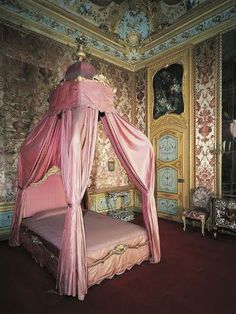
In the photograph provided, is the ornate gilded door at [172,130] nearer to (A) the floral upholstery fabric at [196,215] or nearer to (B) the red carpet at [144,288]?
(A) the floral upholstery fabric at [196,215]

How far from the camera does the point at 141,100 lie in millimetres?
7102

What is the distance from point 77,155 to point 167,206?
4.31 meters

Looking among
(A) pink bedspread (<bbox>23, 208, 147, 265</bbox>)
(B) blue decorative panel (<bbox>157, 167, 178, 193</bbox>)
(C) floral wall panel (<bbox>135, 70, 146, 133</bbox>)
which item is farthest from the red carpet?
(C) floral wall panel (<bbox>135, 70, 146, 133</bbox>)

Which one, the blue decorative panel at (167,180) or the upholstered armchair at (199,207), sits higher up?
the blue decorative panel at (167,180)

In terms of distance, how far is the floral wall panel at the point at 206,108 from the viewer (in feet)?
17.3

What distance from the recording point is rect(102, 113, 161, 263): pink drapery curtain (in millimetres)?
3443

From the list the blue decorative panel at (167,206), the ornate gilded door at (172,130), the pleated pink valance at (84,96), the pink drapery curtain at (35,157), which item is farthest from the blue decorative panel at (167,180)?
the pleated pink valance at (84,96)

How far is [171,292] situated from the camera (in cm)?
282

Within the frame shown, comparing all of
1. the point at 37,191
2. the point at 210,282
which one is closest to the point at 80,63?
the point at 37,191

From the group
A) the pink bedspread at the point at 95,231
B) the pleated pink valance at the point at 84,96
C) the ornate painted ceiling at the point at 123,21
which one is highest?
the ornate painted ceiling at the point at 123,21

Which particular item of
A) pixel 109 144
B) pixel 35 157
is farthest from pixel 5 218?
pixel 109 144

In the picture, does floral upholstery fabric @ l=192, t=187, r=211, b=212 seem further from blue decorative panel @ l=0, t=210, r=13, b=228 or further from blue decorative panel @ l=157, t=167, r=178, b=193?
blue decorative panel @ l=0, t=210, r=13, b=228

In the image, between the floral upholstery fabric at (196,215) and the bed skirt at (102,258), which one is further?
the floral upholstery fabric at (196,215)

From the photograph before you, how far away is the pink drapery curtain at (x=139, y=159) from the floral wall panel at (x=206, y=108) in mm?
2503
